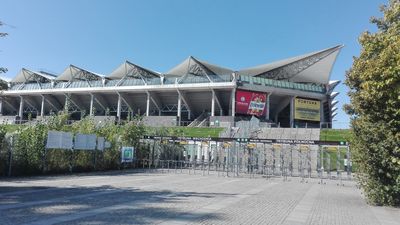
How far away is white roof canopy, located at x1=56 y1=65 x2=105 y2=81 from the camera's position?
288 feet

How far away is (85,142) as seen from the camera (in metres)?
Result: 25.2

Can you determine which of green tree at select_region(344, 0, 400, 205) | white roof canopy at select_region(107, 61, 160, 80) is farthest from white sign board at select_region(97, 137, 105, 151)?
white roof canopy at select_region(107, 61, 160, 80)

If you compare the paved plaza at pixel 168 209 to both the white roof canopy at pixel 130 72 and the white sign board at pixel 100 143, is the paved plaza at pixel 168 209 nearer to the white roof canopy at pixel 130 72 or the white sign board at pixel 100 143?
the white sign board at pixel 100 143

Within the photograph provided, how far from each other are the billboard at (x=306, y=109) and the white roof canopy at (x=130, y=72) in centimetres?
2787

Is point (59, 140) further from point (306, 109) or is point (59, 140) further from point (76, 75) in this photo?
point (76, 75)

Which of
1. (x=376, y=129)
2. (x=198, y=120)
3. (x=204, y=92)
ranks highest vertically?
(x=204, y=92)

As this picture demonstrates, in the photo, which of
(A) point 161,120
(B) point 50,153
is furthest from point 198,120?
(B) point 50,153

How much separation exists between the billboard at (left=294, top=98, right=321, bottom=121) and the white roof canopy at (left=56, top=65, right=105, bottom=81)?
41590mm

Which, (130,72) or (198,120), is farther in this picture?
(130,72)

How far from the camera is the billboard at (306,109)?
248 ft

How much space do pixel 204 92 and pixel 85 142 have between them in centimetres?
5108

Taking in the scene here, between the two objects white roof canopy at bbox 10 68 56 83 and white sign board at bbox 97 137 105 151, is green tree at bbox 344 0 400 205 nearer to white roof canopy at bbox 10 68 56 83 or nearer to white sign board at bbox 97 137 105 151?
white sign board at bbox 97 137 105 151

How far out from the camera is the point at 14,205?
33.3 ft

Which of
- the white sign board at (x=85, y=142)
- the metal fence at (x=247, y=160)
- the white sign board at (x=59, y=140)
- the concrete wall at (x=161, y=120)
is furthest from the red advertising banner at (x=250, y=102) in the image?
the white sign board at (x=59, y=140)
